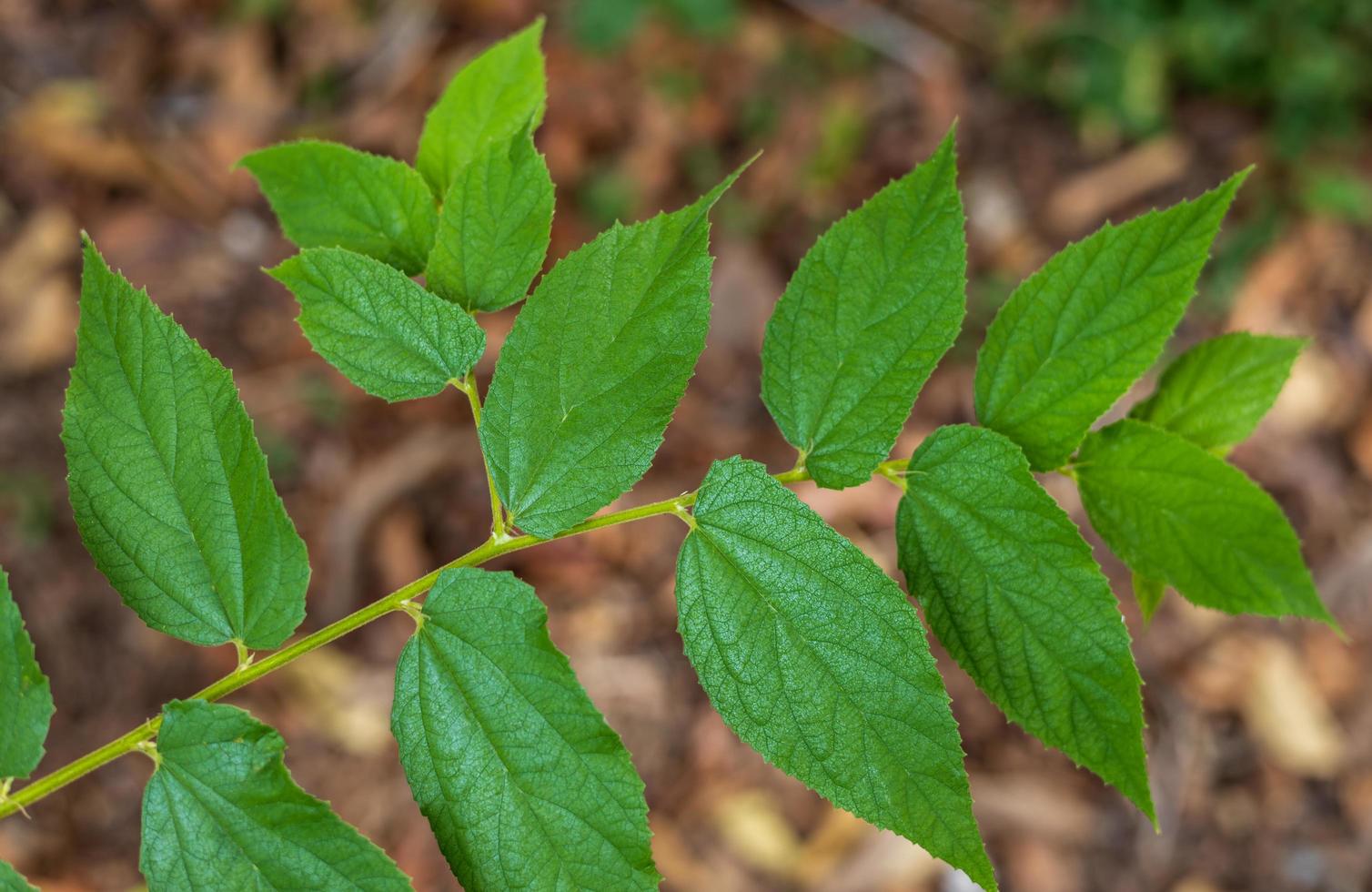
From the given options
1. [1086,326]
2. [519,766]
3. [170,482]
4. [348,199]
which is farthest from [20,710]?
[1086,326]

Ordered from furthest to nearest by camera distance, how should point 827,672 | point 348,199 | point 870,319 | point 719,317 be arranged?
point 719,317
point 348,199
point 870,319
point 827,672

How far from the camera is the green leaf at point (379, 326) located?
1315 mm

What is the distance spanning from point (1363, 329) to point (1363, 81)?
2.58 ft

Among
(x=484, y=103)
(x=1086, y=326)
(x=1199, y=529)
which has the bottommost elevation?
(x=1199, y=529)

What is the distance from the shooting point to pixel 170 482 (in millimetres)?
1273

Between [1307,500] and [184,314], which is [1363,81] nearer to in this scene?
[1307,500]

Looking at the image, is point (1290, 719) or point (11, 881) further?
point (1290, 719)

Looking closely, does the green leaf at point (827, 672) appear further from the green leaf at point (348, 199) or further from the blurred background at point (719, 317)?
the blurred background at point (719, 317)

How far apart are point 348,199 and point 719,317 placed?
242 centimetres

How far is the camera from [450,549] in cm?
344

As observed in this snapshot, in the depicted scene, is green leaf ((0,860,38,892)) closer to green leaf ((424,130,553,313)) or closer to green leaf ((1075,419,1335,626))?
green leaf ((424,130,553,313))

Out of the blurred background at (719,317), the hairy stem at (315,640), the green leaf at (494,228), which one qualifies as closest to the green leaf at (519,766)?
the hairy stem at (315,640)

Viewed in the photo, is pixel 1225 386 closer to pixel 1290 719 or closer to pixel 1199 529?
pixel 1199 529

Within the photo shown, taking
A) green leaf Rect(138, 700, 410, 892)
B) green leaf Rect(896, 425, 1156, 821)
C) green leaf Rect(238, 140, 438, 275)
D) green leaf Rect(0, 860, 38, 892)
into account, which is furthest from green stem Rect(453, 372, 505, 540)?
green leaf Rect(0, 860, 38, 892)
